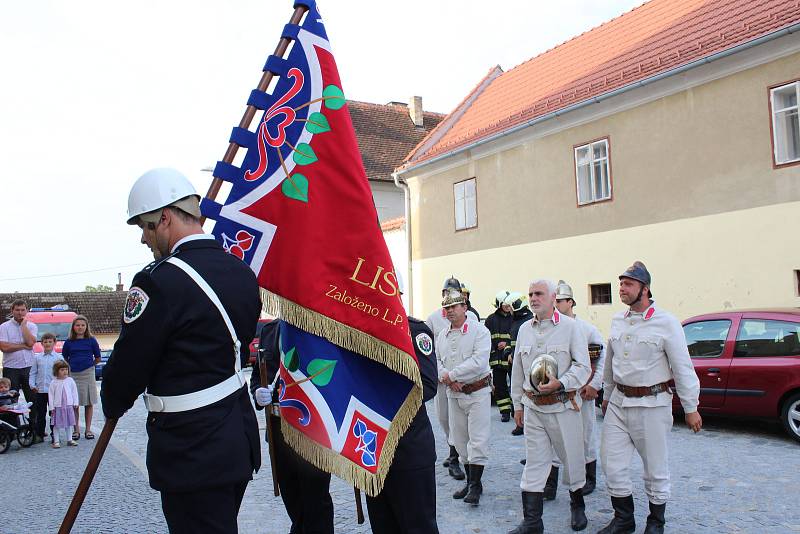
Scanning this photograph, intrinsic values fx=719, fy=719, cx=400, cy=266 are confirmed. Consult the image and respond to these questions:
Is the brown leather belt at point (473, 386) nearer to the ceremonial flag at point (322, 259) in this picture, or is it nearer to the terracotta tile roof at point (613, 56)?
the ceremonial flag at point (322, 259)

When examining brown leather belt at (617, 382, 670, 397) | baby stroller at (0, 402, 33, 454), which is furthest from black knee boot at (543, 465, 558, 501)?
baby stroller at (0, 402, 33, 454)

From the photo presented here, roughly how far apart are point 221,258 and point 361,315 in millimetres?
839

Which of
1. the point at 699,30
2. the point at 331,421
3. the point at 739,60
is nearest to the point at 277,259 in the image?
the point at 331,421

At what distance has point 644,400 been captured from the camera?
17.3 ft

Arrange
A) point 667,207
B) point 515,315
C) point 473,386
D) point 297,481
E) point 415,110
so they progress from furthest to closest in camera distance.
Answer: point 415,110 < point 667,207 < point 515,315 < point 473,386 < point 297,481

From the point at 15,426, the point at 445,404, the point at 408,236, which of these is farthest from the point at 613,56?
the point at 15,426

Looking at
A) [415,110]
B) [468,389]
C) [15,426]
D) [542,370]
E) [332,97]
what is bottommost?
[15,426]

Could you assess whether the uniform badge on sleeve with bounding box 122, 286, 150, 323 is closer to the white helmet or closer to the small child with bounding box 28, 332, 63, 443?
the white helmet

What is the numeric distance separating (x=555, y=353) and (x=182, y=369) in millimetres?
3732

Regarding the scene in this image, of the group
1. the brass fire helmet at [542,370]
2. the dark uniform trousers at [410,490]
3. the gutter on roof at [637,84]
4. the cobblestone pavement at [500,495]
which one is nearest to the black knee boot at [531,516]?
the cobblestone pavement at [500,495]

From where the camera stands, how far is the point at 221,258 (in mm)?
2994

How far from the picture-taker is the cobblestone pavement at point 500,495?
5.66 metres

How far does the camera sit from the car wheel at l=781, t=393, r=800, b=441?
8.36 m

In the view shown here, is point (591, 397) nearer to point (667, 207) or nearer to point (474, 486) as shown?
point (474, 486)
